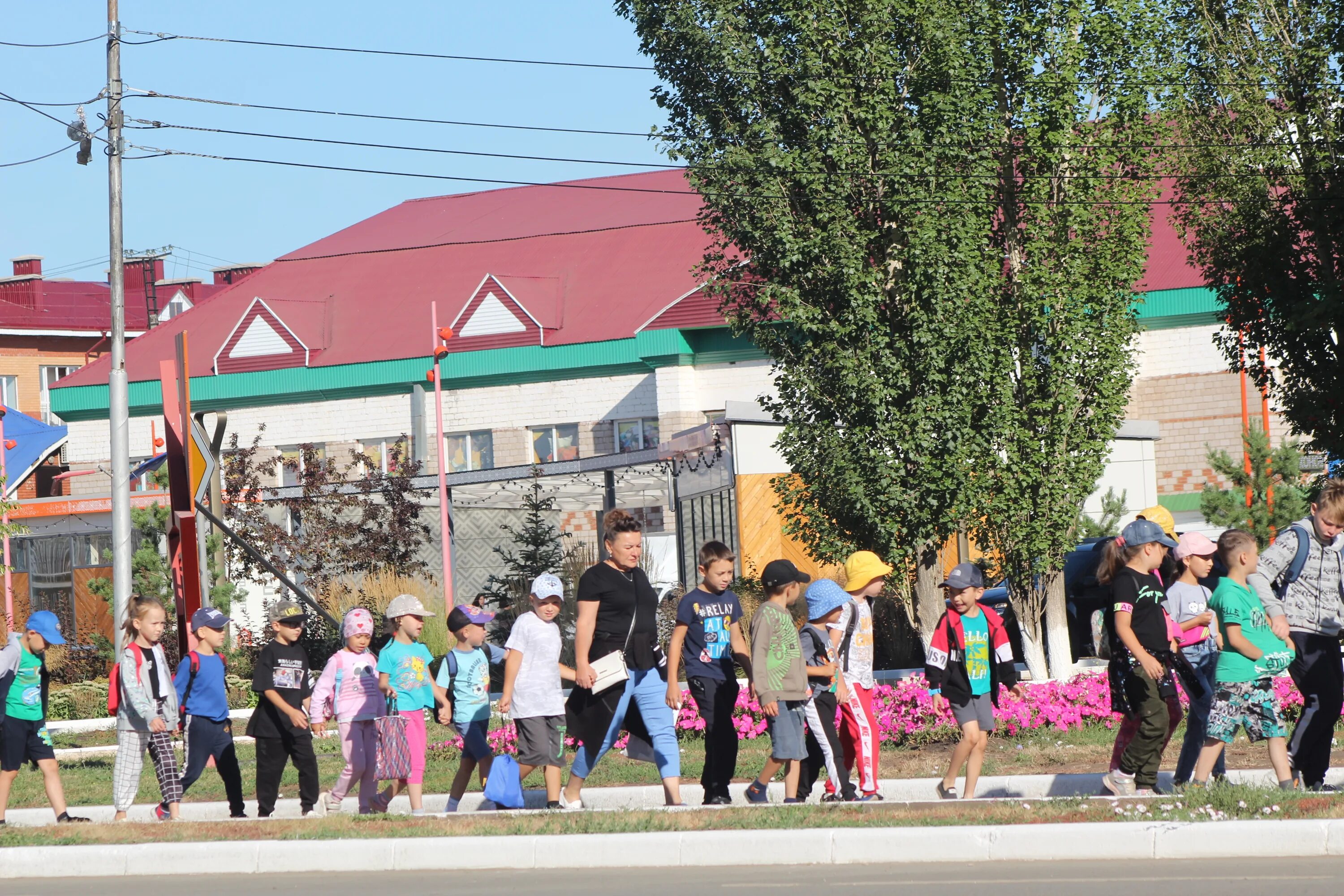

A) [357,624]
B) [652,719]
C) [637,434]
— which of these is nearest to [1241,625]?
[652,719]

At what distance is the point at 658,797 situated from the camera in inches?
429

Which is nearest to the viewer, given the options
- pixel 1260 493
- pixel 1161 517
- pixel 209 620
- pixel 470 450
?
pixel 209 620

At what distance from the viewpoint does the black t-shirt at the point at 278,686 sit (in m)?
10.6

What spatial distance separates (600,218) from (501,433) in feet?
25.6

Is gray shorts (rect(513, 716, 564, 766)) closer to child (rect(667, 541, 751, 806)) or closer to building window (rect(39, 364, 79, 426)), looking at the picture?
child (rect(667, 541, 751, 806))

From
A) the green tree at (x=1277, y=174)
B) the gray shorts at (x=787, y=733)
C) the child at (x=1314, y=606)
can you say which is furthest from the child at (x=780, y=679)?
the green tree at (x=1277, y=174)

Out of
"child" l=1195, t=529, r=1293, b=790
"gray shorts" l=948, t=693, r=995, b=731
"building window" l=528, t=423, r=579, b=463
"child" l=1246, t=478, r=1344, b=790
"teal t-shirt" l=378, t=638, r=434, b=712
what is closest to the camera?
"child" l=1195, t=529, r=1293, b=790

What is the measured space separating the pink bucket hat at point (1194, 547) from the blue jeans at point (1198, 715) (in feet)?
1.65

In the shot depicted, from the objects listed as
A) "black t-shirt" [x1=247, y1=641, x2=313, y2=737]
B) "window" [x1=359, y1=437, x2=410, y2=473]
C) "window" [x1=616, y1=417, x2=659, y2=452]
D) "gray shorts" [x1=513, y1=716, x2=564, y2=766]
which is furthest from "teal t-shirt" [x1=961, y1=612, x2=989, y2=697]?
"window" [x1=359, y1=437, x2=410, y2=473]

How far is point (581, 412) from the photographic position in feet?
127

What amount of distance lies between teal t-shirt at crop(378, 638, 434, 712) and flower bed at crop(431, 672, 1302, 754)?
2402 millimetres

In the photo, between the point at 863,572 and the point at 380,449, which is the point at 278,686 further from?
the point at 380,449

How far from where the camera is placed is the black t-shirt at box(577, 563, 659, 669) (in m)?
9.57

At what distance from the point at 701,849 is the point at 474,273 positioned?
36249mm
